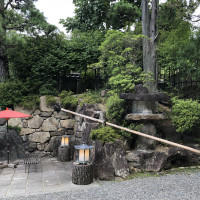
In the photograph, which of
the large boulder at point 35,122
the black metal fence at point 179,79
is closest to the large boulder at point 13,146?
the large boulder at point 35,122

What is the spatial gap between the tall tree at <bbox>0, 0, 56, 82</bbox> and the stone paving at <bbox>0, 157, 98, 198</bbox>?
185 inches

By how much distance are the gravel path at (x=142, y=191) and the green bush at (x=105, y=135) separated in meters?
1.13

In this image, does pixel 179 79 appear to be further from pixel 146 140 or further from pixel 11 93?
pixel 11 93

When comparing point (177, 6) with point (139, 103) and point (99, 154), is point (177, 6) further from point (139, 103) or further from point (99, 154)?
point (99, 154)

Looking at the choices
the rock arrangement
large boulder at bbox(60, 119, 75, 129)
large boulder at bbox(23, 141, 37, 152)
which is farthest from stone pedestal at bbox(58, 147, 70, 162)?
large boulder at bbox(23, 141, 37, 152)

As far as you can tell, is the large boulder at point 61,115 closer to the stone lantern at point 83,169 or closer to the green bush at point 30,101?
the green bush at point 30,101

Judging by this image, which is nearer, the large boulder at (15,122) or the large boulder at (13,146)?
the large boulder at (13,146)

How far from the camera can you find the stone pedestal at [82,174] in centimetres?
495

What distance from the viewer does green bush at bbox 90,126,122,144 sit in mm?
5537

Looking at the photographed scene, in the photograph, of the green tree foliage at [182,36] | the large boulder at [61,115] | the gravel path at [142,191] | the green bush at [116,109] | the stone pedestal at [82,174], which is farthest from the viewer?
the large boulder at [61,115]

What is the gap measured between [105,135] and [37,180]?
7.22 ft

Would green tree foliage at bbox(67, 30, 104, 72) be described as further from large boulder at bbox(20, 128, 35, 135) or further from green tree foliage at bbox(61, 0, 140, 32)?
large boulder at bbox(20, 128, 35, 135)

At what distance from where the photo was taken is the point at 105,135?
18.5ft

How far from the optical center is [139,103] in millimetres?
6000
